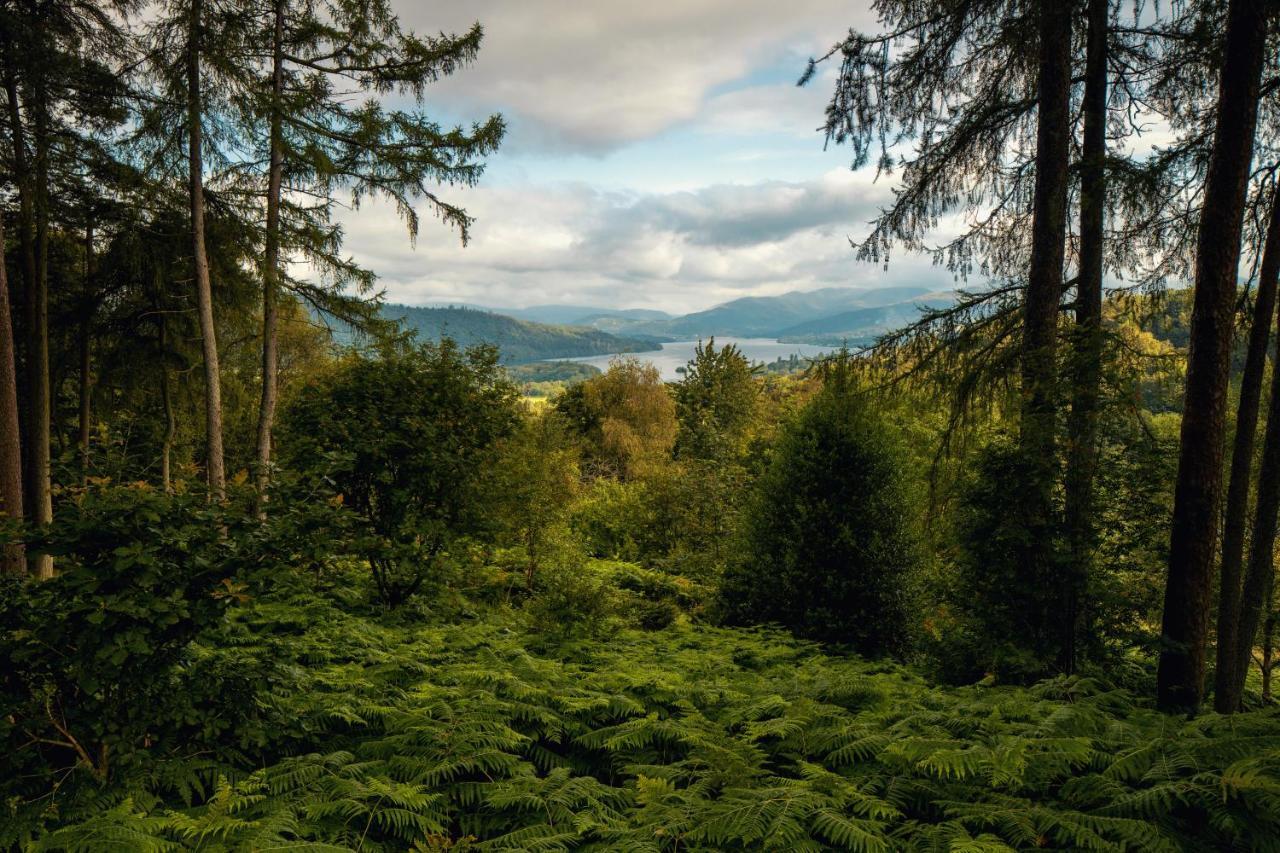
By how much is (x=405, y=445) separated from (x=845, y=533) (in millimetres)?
6047

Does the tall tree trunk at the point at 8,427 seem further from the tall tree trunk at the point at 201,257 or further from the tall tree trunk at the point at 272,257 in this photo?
the tall tree trunk at the point at 272,257

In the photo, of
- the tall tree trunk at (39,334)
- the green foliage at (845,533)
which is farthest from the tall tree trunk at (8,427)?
the green foliage at (845,533)

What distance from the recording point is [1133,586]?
612 centimetres

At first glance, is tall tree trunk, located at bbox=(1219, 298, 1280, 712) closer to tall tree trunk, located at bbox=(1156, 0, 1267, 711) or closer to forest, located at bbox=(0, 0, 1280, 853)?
forest, located at bbox=(0, 0, 1280, 853)

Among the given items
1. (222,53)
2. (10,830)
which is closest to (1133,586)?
(10,830)

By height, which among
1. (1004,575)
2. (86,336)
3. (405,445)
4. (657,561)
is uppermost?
(86,336)

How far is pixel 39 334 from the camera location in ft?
37.7

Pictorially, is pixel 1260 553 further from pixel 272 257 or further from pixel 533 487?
pixel 272 257

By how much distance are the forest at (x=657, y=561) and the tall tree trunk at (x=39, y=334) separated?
142 mm

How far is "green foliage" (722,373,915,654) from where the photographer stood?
868 centimetres

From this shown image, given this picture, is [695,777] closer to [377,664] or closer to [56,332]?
[377,664]

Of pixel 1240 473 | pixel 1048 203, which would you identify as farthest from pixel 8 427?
pixel 1240 473

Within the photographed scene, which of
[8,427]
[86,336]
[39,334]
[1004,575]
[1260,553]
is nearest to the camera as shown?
[1260,553]

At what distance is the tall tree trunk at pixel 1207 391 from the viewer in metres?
4.95
